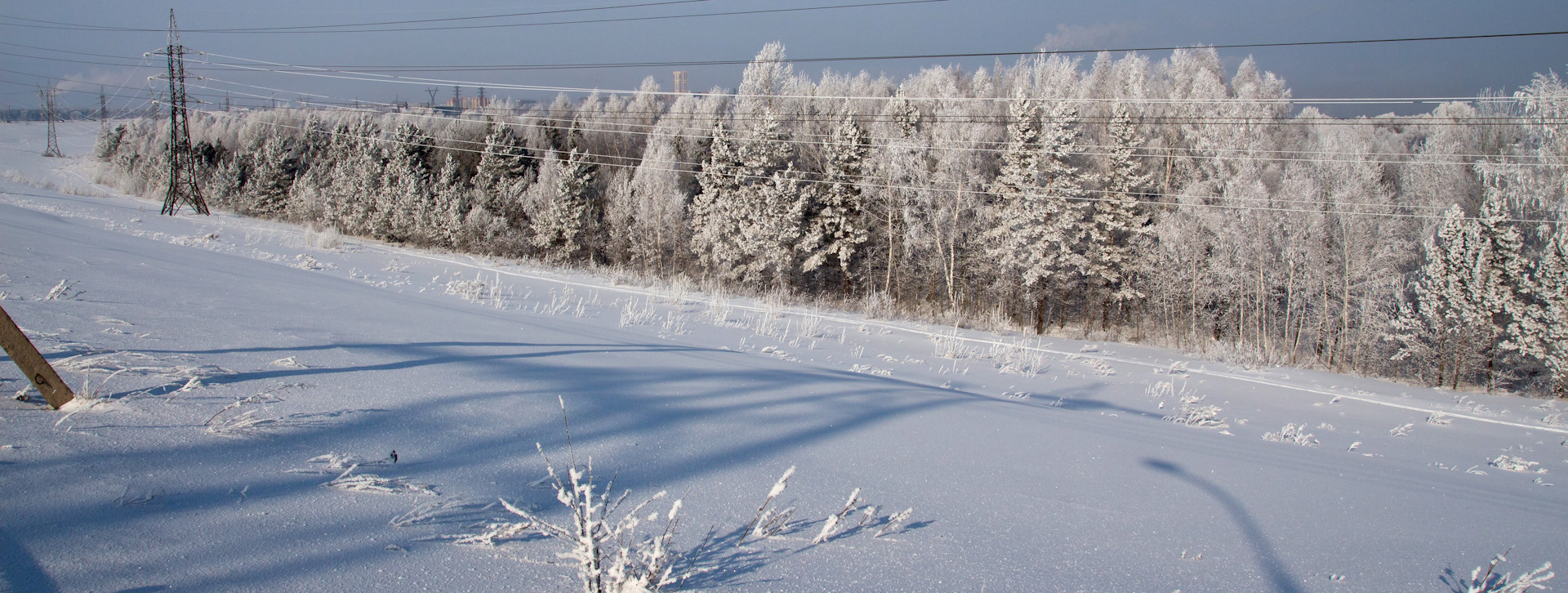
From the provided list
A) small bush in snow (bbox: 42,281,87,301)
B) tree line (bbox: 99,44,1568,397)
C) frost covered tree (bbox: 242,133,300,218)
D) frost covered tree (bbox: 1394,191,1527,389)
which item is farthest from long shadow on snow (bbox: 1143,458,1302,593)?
frost covered tree (bbox: 242,133,300,218)

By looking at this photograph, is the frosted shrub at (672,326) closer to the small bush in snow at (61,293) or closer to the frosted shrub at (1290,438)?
the small bush in snow at (61,293)

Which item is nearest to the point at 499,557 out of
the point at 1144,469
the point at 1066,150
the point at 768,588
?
the point at 768,588

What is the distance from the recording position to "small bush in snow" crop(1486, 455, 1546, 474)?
4.52 m

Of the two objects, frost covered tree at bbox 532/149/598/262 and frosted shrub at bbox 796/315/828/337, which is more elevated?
frost covered tree at bbox 532/149/598/262

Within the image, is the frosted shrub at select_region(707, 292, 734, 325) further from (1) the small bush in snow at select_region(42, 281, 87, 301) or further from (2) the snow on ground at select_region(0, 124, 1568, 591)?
(1) the small bush in snow at select_region(42, 281, 87, 301)

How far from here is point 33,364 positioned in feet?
6.57

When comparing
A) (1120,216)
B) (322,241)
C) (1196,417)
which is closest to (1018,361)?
(1196,417)

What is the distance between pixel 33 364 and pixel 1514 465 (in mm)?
7862

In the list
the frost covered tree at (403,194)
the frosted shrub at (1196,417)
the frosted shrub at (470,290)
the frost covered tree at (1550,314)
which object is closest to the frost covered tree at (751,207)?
the frost covered tree at (403,194)

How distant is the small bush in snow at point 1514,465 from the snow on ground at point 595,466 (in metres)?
0.09

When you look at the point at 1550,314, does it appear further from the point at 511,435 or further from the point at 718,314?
the point at 511,435

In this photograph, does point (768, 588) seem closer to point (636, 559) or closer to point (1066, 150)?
point (636, 559)

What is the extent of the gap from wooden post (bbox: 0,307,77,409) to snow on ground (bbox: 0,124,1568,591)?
0.06 meters

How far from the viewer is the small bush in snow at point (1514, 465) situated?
14.8 ft
